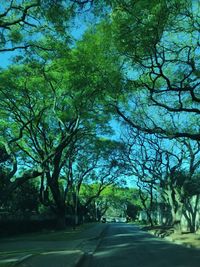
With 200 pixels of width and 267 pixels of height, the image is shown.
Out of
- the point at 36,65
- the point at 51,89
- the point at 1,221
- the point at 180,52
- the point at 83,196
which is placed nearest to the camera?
the point at 180,52

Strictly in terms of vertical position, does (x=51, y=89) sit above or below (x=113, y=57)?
above

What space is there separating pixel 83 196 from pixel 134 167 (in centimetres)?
4764

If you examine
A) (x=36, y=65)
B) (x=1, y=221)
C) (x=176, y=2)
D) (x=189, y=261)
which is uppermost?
(x=36, y=65)

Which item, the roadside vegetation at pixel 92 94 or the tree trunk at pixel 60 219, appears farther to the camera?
the tree trunk at pixel 60 219

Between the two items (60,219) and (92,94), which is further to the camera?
(60,219)

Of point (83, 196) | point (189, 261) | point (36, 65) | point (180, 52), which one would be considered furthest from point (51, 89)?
point (83, 196)

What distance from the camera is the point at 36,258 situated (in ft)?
62.1

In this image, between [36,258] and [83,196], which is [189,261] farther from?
[83,196]

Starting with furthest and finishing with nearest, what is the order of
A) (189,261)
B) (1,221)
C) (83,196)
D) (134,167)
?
(83,196) < (134,167) < (1,221) < (189,261)

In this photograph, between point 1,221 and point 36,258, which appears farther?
point 1,221

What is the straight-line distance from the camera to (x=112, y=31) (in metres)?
21.4

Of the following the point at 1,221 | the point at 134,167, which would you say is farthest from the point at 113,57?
the point at 134,167

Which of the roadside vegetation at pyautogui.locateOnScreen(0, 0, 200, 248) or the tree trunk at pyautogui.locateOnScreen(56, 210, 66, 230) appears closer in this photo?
the roadside vegetation at pyautogui.locateOnScreen(0, 0, 200, 248)

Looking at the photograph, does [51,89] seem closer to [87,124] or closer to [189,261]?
[87,124]
